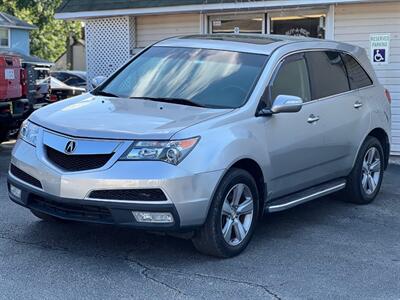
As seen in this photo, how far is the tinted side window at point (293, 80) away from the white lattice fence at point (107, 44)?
703cm

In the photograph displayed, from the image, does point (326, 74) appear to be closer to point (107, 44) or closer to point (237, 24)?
point (237, 24)

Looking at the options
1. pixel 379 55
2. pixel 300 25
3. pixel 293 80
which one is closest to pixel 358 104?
pixel 293 80

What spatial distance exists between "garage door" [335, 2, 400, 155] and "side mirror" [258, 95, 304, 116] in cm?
556

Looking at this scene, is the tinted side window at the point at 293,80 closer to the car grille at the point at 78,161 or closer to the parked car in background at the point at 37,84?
the car grille at the point at 78,161

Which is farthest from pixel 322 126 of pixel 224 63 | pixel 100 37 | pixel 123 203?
pixel 100 37

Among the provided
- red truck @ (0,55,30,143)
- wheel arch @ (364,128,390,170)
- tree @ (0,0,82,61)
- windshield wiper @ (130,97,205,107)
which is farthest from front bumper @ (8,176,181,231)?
tree @ (0,0,82,61)

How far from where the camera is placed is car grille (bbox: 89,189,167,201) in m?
4.56

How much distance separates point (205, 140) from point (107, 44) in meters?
8.64

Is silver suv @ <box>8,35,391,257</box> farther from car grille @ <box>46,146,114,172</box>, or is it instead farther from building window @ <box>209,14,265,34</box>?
building window @ <box>209,14,265,34</box>

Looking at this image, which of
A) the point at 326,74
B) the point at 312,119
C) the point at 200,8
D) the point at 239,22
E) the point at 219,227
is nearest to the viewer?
the point at 219,227

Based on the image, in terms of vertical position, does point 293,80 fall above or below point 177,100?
above

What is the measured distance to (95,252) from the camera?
5172 millimetres

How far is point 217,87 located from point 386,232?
2.22m

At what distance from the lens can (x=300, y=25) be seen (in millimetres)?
11328
